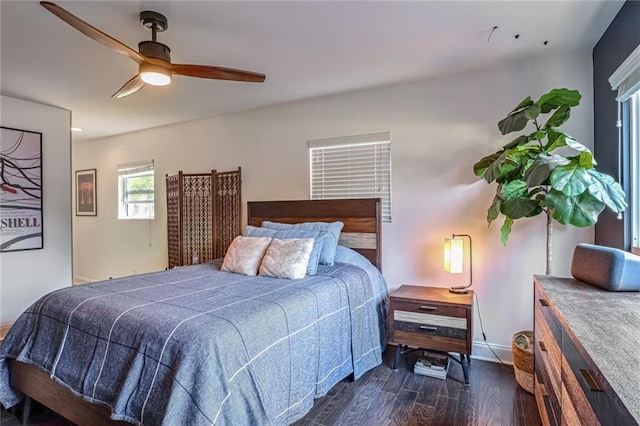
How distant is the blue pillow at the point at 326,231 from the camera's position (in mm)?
3059

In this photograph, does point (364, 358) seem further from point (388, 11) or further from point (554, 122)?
point (388, 11)

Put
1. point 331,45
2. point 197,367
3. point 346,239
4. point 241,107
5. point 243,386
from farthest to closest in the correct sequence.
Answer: point 241,107, point 346,239, point 331,45, point 243,386, point 197,367

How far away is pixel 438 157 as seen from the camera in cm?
Answer: 312

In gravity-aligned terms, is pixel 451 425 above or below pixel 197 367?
below

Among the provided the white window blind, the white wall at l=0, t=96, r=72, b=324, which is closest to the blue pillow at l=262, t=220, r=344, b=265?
the white window blind

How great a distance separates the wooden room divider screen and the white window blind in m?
3.54

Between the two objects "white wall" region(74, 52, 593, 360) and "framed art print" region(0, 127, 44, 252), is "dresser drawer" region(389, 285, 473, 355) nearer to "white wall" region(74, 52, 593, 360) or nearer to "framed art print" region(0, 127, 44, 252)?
"white wall" region(74, 52, 593, 360)

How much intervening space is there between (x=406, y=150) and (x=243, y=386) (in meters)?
2.48

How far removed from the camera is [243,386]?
1587 mm

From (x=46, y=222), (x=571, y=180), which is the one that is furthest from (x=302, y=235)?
(x=46, y=222)

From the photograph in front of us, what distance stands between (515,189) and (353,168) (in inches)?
63.9

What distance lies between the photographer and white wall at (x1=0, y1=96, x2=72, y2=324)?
366 centimetres

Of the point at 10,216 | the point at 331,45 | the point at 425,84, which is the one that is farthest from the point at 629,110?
the point at 10,216

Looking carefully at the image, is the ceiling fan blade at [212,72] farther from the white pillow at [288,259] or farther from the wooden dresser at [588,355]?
the wooden dresser at [588,355]
